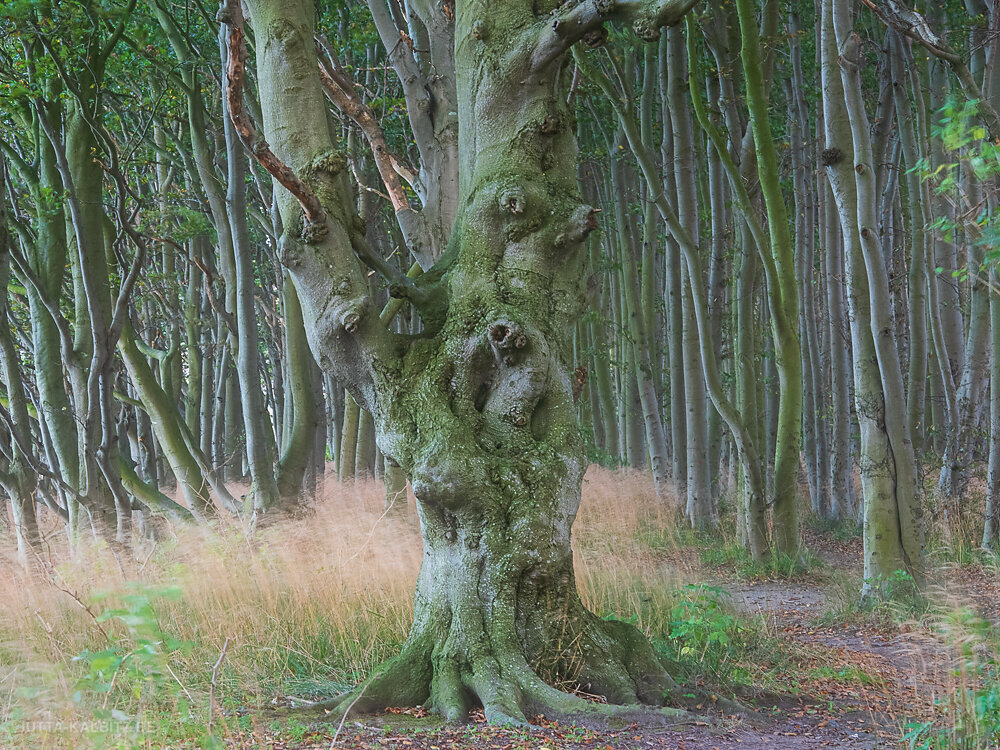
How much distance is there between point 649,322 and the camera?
551 inches

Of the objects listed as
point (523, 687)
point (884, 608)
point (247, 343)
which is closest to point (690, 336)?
point (884, 608)

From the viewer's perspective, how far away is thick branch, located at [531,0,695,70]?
3.92 meters

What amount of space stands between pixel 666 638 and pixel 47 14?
8440 mm

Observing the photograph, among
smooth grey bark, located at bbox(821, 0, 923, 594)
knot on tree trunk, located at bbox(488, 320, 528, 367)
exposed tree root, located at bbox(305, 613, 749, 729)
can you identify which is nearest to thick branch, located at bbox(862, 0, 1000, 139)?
smooth grey bark, located at bbox(821, 0, 923, 594)

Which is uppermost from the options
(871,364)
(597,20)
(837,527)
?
(597,20)

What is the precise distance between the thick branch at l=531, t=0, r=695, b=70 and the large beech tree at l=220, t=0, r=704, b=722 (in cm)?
1

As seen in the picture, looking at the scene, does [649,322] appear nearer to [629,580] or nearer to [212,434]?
[629,580]

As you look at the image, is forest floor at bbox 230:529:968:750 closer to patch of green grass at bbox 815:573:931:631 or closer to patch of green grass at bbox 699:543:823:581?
patch of green grass at bbox 815:573:931:631

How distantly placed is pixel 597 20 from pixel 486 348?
1689 millimetres

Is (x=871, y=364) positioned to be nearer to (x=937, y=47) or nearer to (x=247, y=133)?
(x=937, y=47)

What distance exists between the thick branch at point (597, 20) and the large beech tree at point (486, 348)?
0.03 ft

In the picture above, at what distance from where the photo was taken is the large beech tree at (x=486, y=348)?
160 inches

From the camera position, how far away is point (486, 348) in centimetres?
436

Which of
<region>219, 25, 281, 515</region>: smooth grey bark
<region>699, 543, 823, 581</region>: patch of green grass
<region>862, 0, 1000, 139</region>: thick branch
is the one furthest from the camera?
<region>219, 25, 281, 515</region>: smooth grey bark
